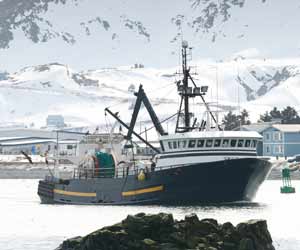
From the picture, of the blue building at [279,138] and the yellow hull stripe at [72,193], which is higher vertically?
the blue building at [279,138]

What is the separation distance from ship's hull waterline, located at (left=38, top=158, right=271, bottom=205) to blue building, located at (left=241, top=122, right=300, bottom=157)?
111137 mm

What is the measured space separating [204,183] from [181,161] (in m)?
2.39

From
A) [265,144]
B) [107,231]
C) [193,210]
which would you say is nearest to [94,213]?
[193,210]

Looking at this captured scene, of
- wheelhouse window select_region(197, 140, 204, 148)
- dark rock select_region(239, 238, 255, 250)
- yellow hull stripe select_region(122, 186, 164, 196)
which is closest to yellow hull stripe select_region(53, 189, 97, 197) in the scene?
yellow hull stripe select_region(122, 186, 164, 196)

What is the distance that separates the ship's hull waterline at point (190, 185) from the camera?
80.6m

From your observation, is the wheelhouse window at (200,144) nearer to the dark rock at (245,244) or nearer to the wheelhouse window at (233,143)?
the wheelhouse window at (233,143)

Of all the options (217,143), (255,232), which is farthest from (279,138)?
(255,232)

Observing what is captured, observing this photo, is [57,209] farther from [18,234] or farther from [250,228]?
[250,228]

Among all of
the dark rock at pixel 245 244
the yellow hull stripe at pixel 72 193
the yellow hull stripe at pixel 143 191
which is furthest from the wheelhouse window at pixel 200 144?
the dark rock at pixel 245 244

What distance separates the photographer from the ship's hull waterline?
80562mm

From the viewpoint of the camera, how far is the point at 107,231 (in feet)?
151

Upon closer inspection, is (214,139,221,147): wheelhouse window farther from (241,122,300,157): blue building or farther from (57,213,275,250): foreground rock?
(241,122,300,157): blue building

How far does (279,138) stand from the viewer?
19688 centimetres

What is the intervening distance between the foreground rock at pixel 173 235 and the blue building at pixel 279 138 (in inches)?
5824
